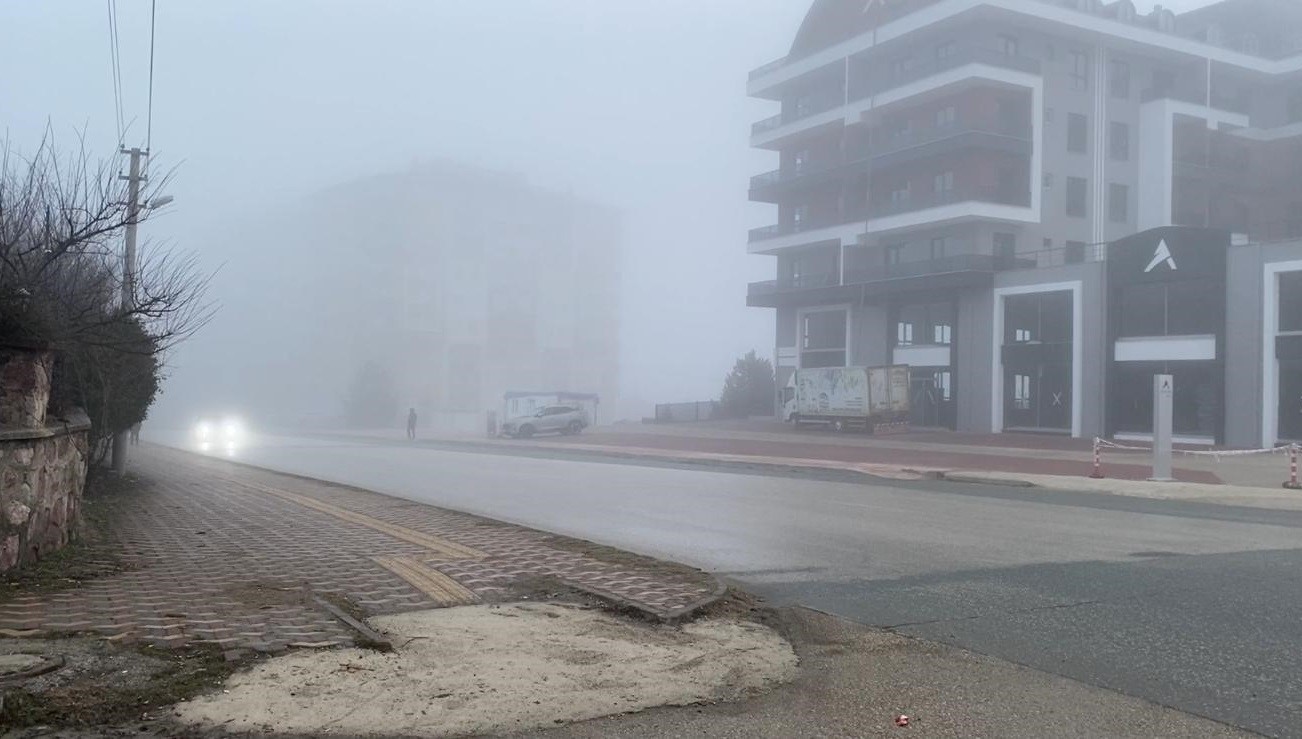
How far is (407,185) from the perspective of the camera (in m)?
115

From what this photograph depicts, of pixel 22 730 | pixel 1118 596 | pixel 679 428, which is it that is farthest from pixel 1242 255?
pixel 22 730

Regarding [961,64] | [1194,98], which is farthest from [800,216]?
[1194,98]

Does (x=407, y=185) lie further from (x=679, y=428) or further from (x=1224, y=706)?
(x=1224, y=706)

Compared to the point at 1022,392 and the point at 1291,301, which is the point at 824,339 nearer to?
the point at 1022,392

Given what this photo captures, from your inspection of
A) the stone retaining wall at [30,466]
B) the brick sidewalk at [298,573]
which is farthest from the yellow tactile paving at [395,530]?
the stone retaining wall at [30,466]

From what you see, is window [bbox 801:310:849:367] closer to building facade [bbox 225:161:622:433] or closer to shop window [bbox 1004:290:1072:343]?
shop window [bbox 1004:290:1072:343]

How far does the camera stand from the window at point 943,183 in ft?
164

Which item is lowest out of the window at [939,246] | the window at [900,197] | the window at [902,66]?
the window at [939,246]

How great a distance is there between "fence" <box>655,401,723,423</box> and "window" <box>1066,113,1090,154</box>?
25.4 metres

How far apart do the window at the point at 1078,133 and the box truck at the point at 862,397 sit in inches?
588

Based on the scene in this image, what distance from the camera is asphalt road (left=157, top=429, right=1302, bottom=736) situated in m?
6.33

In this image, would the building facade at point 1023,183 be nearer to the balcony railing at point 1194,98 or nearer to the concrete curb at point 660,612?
the balcony railing at point 1194,98

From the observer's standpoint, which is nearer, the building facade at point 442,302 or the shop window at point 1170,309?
the shop window at point 1170,309

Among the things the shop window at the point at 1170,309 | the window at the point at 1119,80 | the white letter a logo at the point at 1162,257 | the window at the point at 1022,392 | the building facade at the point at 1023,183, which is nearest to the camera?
the shop window at the point at 1170,309
